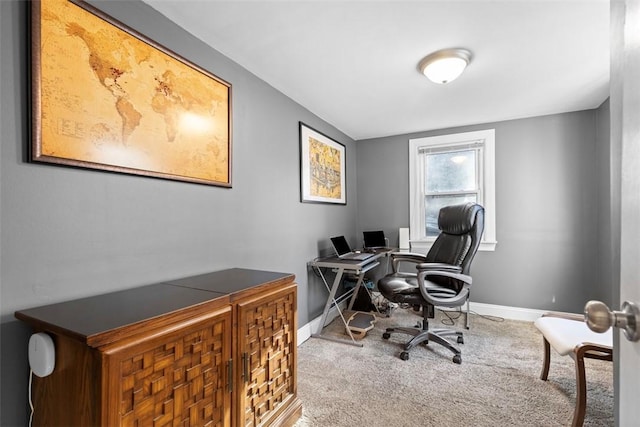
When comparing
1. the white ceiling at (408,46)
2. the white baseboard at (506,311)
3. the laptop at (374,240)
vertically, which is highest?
the white ceiling at (408,46)

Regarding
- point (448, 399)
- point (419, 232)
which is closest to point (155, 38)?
point (448, 399)

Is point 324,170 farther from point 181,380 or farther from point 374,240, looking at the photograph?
point 181,380

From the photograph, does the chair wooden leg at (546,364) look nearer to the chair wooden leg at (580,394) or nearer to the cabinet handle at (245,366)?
the chair wooden leg at (580,394)

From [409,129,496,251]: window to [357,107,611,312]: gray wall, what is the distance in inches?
4.0

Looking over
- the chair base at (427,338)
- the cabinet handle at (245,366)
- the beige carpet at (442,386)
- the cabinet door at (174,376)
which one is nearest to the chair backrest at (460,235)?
the chair base at (427,338)

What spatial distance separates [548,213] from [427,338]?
2.05 meters

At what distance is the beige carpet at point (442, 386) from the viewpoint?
1640 mm

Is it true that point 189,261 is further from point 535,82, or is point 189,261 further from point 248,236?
point 535,82

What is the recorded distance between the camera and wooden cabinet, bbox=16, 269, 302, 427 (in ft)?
2.75

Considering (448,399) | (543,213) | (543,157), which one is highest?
(543,157)

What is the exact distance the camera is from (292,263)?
8.39ft

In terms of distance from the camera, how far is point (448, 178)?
361cm

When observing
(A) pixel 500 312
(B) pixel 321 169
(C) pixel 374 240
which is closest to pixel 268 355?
(B) pixel 321 169

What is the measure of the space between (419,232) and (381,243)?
1.74 feet
